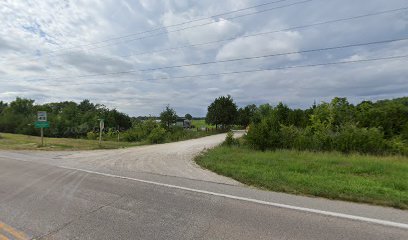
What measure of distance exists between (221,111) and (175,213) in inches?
1533

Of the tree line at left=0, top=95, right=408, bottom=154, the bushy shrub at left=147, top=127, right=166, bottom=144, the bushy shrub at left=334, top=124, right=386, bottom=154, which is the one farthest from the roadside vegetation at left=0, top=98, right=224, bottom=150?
the bushy shrub at left=334, top=124, right=386, bottom=154

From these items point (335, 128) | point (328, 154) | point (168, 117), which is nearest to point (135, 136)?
point (168, 117)

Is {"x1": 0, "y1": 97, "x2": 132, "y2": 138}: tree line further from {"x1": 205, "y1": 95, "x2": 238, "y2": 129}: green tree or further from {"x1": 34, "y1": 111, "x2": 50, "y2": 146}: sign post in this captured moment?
{"x1": 34, "y1": 111, "x2": 50, "y2": 146}: sign post

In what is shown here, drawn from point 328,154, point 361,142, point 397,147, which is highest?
point 361,142

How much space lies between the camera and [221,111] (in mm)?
43656

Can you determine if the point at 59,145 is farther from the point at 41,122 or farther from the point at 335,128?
the point at 335,128

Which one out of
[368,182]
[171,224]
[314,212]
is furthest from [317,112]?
[171,224]

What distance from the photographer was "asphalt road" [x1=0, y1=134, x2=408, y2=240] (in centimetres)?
412

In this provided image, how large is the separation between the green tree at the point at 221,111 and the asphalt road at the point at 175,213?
119 feet

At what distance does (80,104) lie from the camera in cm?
9756

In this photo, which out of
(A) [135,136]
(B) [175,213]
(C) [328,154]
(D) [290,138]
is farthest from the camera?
(A) [135,136]

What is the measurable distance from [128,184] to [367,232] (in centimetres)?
585

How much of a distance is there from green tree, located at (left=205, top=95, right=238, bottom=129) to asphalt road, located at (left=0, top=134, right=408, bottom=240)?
119ft

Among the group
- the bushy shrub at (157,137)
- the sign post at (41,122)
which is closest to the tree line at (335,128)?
the bushy shrub at (157,137)
